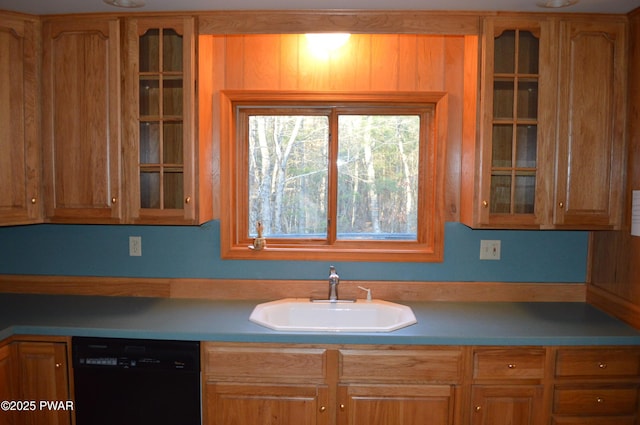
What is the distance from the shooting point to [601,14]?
2047 millimetres

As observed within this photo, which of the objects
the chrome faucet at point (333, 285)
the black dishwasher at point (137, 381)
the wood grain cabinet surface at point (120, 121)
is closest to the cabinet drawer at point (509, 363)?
the chrome faucet at point (333, 285)

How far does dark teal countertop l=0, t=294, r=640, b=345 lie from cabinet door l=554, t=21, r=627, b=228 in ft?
1.58

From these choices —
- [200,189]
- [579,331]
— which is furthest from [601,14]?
[200,189]

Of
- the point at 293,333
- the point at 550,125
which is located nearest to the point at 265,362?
the point at 293,333

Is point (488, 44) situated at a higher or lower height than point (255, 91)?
higher

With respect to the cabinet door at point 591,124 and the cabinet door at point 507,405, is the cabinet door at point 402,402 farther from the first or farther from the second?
the cabinet door at point 591,124

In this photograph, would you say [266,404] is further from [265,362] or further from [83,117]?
[83,117]

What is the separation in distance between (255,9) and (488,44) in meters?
1.08

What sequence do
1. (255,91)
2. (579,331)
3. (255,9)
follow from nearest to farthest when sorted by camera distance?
(579,331), (255,9), (255,91)

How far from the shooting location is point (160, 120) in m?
2.13

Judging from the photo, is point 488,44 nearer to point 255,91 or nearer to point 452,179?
point 452,179

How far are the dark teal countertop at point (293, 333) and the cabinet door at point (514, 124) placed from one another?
466 millimetres

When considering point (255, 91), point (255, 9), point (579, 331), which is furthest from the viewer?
point (255, 91)

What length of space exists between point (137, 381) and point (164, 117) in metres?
1.20
